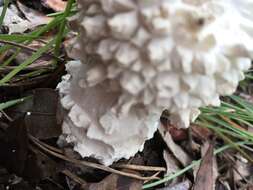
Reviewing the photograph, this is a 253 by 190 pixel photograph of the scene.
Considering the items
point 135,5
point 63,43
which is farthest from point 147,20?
point 63,43

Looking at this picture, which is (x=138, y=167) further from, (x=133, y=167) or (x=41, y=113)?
(x=41, y=113)

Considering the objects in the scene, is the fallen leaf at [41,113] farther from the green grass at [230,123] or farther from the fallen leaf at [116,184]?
the green grass at [230,123]

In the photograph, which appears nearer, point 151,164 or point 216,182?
point 151,164

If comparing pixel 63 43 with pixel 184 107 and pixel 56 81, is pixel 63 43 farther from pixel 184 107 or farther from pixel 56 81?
pixel 184 107

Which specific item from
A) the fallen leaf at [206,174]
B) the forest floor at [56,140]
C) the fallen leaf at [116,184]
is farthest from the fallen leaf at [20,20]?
the fallen leaf at [206,174]

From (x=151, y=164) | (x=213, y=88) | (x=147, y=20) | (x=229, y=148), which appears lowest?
(x=229, y=148)

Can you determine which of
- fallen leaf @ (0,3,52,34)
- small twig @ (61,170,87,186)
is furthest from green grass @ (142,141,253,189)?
fallen leaf @ (0,3,52,34)
